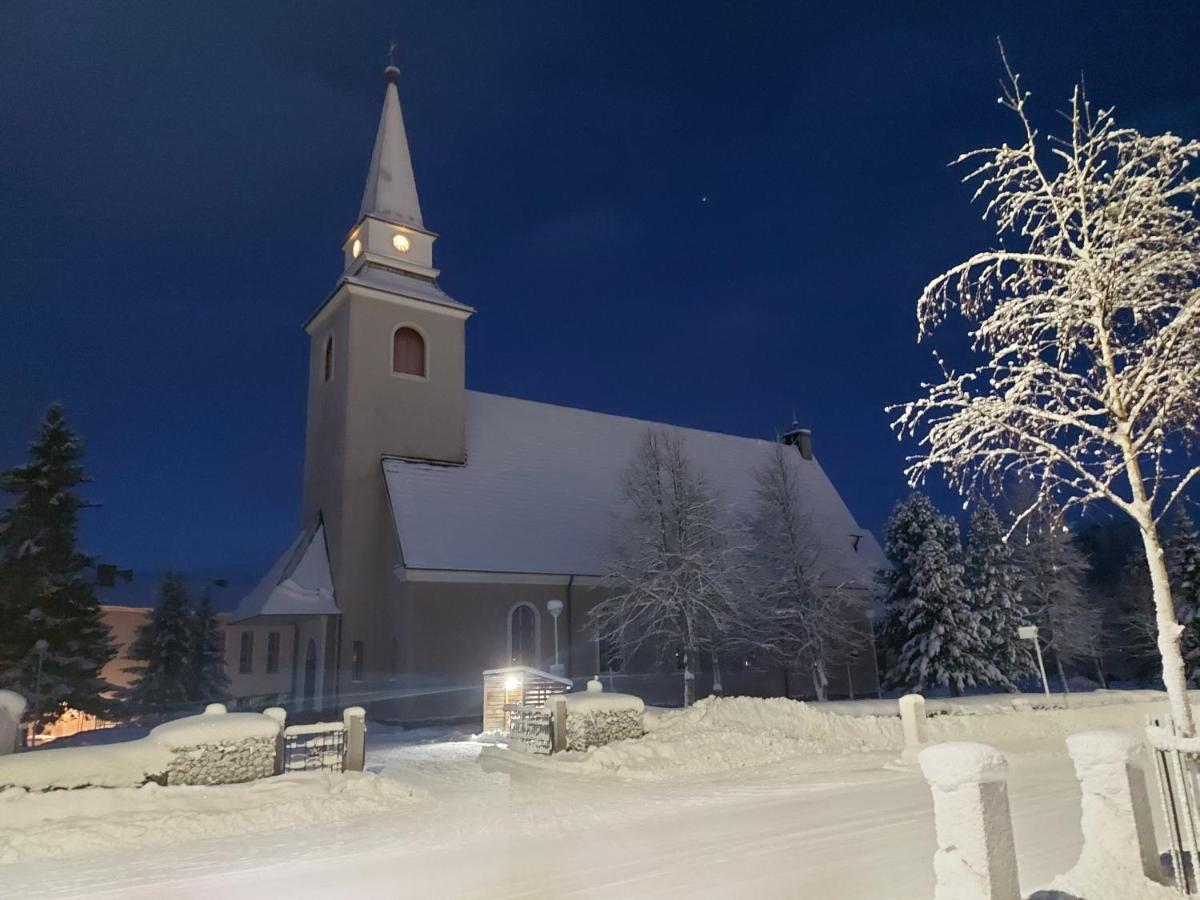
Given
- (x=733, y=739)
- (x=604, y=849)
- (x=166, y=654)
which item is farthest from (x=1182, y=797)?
(x=166, y=654)

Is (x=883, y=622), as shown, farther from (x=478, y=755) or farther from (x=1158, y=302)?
(x=1158, y=302)

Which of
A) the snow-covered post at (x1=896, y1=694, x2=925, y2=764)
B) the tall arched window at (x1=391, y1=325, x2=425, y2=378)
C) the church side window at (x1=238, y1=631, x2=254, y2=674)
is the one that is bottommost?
the snow-covered post at (x1=896, y1=694, x2=925, y2=764)

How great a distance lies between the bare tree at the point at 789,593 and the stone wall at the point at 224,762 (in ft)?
57.8

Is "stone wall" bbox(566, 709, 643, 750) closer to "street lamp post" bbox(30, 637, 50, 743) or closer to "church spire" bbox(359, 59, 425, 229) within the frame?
"street lamp post" bbox(30, 637, 50, 743)

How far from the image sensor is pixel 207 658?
38.4 m

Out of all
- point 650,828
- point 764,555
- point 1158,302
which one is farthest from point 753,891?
point 764,555

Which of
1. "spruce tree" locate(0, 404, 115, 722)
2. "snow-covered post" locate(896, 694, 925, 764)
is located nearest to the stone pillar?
"snow-covered post" locate(896, 694, 925, 764)

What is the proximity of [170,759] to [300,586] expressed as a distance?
44.2 feet

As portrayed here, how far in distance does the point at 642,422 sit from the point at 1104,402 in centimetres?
2435

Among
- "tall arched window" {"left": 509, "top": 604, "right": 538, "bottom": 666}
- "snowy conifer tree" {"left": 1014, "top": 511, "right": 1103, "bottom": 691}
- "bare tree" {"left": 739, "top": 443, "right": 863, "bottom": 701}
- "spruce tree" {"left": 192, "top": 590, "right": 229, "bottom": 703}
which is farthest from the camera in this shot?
"spruce tree" {"left": 192, "top": 590, "right": 229, "bottom": 703}

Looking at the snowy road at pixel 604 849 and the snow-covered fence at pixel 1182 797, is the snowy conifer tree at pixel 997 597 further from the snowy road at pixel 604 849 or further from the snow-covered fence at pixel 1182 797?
the snow-covered fence at pixel 1182 797

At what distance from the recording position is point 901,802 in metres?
9.92

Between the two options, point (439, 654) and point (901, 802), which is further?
point (439, 654)

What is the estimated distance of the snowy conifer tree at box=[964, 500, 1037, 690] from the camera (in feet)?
96.4
